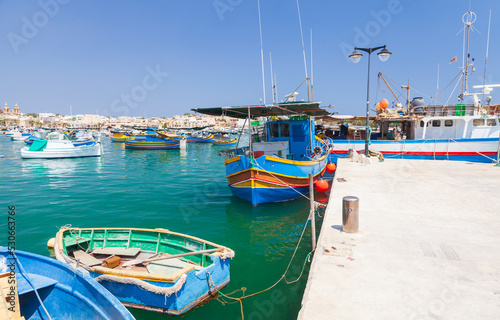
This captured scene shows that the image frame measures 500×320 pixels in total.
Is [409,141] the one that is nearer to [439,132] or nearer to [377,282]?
[439,132]

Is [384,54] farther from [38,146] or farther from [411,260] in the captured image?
[38,146]

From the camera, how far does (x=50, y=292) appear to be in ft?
16.7

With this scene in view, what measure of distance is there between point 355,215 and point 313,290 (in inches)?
98.8

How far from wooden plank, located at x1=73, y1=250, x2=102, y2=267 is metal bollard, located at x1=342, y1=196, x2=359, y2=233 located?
577 cm

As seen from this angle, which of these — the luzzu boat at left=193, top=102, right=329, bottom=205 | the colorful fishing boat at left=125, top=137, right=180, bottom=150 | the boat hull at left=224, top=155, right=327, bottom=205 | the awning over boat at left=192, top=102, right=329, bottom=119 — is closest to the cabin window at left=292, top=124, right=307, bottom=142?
the luzzu boat at left=193, top=102, right=329, bottom=205

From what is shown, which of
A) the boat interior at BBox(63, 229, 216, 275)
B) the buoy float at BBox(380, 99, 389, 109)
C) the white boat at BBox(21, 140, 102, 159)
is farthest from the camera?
the white boat at BBox(21, 140, 102, 159)

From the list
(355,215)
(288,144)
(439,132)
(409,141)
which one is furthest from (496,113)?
(355,215)

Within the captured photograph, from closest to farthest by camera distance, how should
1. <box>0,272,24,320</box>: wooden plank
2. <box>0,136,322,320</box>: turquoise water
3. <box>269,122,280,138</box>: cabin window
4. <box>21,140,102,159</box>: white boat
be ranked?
<box>0,272,24,320</box>: wooden plank → <box>0,136,322,320</box>: turquoise water → <box>269,122,280,138</box>: cabin window → <box>21,140,102,159</box>: white boat

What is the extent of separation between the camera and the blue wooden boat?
4.47 meters

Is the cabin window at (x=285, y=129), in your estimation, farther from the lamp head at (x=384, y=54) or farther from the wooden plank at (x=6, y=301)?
the wooden plank at (x=6, y=301)

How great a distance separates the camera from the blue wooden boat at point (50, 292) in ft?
14.7

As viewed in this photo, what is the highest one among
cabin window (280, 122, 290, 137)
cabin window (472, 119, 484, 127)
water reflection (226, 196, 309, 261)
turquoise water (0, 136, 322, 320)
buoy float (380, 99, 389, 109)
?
buoy float (380, 99, 389, 109)

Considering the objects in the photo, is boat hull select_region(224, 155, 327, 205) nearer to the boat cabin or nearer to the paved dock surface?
the boat cabin

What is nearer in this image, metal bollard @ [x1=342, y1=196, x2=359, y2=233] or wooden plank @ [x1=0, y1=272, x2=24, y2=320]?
wooden plank @ [x1=0, y1=272, x2=24, y2=320]
